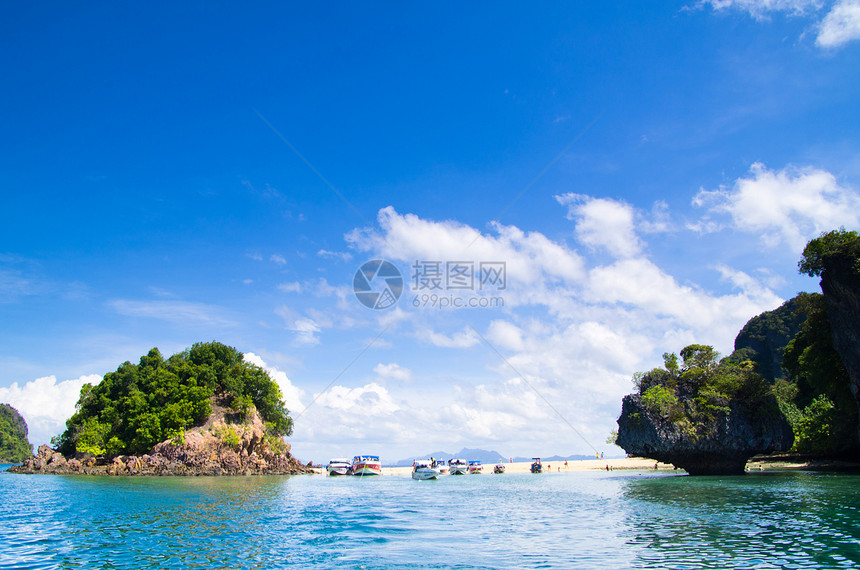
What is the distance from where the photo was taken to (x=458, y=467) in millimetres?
99500

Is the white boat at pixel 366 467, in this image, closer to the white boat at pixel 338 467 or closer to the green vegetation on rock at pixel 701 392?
the white boat at pixel 338 467

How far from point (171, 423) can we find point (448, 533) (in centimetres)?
6747

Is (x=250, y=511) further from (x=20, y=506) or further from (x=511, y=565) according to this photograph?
(x=511, y=565)

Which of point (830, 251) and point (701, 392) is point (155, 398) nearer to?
point (701, 392)

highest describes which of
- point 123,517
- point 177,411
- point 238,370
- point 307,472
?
point 238,370

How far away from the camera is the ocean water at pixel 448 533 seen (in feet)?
49.8

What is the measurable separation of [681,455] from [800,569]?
4399 cm

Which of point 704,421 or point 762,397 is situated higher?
point 762,397

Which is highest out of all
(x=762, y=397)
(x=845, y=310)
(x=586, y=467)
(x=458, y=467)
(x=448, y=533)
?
(x=845, y=310)

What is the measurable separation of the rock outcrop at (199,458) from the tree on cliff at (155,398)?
186 cm

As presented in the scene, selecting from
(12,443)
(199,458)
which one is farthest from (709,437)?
(12,443)

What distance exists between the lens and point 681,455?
52219 mm

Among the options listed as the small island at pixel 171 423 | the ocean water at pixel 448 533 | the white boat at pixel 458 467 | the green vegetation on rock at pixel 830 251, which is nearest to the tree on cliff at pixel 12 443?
the small island at pixel 171 423

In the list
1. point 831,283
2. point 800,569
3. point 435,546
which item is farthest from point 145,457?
point 831,283
